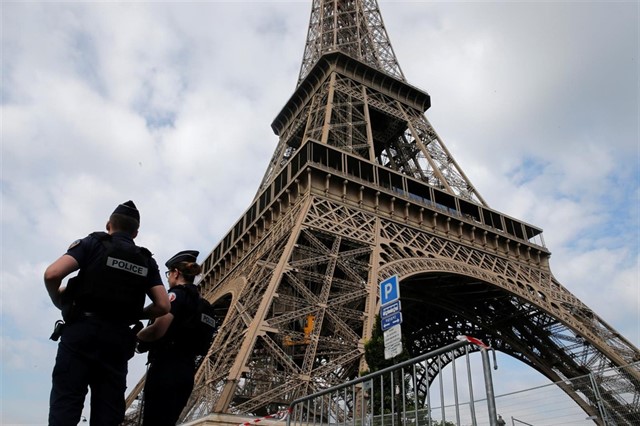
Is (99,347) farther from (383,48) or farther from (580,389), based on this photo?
(383,48)

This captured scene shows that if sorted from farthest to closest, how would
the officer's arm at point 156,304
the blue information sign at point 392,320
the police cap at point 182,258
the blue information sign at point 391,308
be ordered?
the blue information sign at point 391,308, the blue information sign at point 392,320, the police cap at point 182,258, the officer's arm at point 156,304

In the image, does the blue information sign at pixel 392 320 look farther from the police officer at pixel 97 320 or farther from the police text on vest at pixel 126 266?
the police text on vest at pixel 126 266

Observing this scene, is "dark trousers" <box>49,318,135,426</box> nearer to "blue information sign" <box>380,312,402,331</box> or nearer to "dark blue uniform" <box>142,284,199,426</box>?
"dark blue uniform" <box>142,284,199,426</box>

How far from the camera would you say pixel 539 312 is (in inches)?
885

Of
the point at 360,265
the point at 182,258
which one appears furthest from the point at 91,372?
the point at 360,265

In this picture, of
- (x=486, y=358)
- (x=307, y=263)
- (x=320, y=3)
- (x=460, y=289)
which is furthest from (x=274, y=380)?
(x=320, y=3)

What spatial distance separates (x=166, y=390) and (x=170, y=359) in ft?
0.75

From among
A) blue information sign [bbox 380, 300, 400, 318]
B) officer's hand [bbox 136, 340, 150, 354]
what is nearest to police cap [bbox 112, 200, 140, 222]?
officer's hand [bbox 136, 340, 150, 354]

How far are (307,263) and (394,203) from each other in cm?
676

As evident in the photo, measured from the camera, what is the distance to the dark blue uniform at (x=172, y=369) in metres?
3.79

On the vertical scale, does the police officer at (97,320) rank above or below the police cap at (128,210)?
below

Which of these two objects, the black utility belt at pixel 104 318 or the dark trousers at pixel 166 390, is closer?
the black utility belt at pixel 104 318

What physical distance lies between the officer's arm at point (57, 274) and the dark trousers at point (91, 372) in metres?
0.20

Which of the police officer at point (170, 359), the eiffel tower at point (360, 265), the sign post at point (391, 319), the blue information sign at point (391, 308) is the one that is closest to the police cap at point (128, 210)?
the police officer at point (170, 359)
